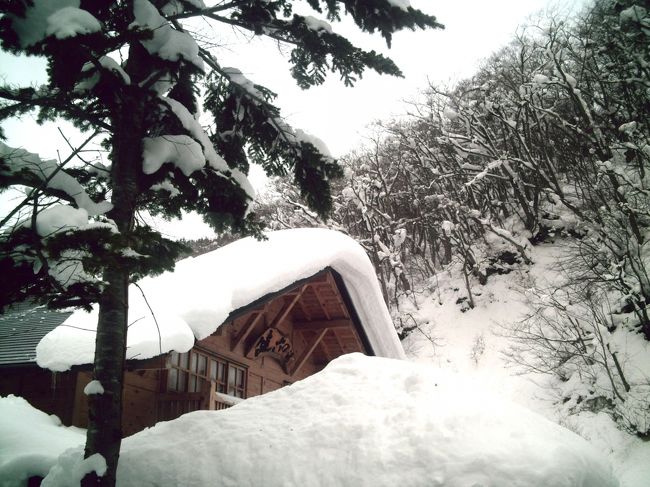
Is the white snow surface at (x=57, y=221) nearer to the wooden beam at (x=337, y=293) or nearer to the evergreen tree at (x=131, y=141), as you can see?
the evergreen tree at (x=131, y=141)

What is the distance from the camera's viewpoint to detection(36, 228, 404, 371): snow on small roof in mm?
5262

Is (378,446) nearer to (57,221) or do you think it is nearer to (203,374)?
(57,221)

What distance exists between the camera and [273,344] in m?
9.16

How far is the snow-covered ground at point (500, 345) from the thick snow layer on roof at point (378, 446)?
326 inches

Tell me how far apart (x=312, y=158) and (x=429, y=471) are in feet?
10.9

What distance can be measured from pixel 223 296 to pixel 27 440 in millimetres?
2839

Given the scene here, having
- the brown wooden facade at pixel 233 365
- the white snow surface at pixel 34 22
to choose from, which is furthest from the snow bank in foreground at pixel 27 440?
the white snow surface at pixel 34 22

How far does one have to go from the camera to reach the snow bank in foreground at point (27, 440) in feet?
12.2

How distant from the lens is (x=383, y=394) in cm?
428

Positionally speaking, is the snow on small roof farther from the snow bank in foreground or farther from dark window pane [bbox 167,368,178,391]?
dark window pane [bbox 167,368,178,391]

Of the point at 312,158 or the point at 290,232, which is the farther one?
the point at 290,232

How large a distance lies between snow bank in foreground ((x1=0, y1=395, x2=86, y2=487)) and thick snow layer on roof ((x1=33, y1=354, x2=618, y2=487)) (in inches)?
36.5

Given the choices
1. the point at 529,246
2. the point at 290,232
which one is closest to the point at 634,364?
the point at 529,246

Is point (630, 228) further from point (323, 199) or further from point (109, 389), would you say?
point (109, 389)
